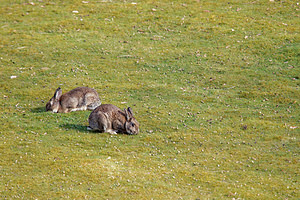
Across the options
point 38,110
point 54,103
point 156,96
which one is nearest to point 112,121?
point 54,103

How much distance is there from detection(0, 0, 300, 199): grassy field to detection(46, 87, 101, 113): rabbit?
1.44 ft

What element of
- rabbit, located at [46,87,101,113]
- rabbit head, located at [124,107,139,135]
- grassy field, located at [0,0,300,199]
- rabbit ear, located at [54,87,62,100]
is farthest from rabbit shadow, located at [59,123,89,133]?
rabbit head, located at [124,107,139,135]

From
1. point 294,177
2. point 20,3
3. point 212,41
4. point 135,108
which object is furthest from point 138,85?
point 20,3

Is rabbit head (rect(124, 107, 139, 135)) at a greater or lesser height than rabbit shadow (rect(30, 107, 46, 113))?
greater

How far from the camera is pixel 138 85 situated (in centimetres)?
2262

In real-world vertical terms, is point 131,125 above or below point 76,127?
above

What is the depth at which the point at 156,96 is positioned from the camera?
21.4m

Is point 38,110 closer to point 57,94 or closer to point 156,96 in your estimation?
point 57,94

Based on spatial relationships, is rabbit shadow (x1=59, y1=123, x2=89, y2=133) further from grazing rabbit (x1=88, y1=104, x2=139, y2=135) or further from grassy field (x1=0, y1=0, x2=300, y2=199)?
grazing rabbit (x1=88, y1=104, x2=139, y2=135)

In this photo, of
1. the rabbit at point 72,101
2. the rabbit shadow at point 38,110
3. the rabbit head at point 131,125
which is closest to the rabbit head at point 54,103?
the rabbit at point 72,101

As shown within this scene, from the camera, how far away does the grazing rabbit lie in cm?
1677

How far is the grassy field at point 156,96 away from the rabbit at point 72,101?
44 centimetres

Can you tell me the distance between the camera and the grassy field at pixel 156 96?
45.8ft

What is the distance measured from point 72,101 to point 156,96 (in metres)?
4.39
